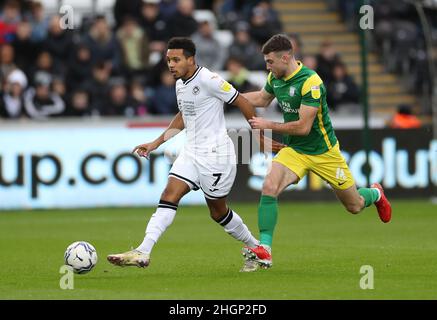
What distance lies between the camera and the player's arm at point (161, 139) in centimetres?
1227

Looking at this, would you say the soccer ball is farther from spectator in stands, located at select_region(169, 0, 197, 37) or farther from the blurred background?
spectator in stands, located at select_region(169, 0, 197, 37)

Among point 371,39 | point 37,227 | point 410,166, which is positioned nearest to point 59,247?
point 37,227

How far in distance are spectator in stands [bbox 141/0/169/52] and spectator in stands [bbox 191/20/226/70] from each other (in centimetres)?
78

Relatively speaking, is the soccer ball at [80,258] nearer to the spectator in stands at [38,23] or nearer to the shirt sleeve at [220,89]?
the shirt sleeve at [220,89]

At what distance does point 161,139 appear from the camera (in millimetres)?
12383

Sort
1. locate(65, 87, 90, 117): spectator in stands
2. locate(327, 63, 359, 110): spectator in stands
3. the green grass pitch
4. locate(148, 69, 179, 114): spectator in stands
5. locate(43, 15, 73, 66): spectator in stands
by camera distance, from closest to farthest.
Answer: the green grass pitch, locate(65, 87, 90, 117): spectator in stands, locate(148, 69, 179, 114): spectator in stands, locate(43, 15, 73, 66): spectator in stands, locate(327, 63, 359, 110): spectator in stands

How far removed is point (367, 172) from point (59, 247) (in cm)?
766

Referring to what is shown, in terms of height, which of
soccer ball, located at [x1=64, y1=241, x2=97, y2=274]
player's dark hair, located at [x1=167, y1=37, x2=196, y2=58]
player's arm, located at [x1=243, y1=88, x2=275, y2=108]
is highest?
player's dark hair, located at [x1=167, y1=37, x2=196, y2=58]

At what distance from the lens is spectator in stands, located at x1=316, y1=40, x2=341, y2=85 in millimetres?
24750

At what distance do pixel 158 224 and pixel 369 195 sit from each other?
2973mm

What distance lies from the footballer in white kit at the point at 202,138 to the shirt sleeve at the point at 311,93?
1.97ft

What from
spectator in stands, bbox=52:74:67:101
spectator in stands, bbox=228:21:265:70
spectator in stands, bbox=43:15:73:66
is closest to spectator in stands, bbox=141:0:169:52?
spectator in stands, bbox=228:21:265:70

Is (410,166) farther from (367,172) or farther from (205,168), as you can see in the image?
(205,168)

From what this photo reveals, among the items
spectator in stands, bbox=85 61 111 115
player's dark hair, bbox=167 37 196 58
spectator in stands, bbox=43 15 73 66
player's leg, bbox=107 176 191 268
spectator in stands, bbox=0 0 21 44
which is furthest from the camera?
spectator in stands, bbox=0 0 21 44
